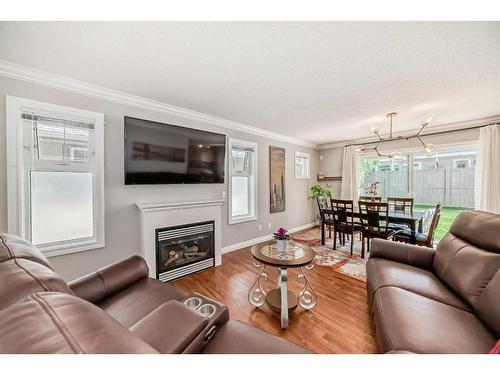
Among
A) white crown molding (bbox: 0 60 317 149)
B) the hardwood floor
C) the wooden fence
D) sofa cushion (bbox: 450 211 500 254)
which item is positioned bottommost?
the hardwood floor

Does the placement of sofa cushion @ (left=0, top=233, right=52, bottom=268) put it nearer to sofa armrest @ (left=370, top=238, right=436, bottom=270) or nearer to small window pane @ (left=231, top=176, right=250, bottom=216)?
sofa armrest @ (left=370, top=238, right=436, bottom=270)

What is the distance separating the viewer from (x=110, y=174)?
231cm

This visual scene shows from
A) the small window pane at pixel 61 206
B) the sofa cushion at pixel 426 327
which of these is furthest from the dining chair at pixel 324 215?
the small window pane at pixel 61 206

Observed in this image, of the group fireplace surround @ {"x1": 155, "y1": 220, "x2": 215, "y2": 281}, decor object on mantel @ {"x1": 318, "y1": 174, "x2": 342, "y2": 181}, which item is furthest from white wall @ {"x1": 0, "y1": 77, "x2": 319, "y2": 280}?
decor object on mantel @ {"x1": 318, "y1": 174, "x2": 342, "y2": 181}

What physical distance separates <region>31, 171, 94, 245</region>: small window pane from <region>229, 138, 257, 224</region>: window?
2.02 meters

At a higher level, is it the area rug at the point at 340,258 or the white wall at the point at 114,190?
the white wall at the point at 114,190

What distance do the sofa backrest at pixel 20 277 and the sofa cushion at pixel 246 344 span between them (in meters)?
0.68

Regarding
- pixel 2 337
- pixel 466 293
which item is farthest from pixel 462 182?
pixel 2 337

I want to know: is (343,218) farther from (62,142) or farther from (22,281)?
(62,142)

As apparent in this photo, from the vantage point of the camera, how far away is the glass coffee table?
1.69 metres

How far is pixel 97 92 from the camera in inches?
87.0

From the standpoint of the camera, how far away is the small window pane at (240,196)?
3807 mm

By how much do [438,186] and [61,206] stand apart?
20.4 feet

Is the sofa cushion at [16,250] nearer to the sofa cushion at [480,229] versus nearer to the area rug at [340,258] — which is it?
the sofa cushion at [480,229]
